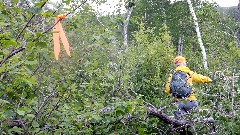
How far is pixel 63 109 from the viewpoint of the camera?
9.79ft

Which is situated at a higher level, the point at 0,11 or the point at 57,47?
the point at 0,11

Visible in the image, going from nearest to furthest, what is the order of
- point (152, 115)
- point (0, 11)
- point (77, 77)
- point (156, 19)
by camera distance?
point (0, 11) < point (77, 77) < point (152, 115) < point (156, 19)

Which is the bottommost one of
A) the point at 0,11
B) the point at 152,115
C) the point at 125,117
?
the point at 152,115

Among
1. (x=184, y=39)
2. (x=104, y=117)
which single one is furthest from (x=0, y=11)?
(x=184, y=39)

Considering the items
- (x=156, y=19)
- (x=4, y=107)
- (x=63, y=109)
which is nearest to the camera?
(x=4, y=107)

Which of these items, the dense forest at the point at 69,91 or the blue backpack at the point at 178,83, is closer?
→ the dense forest at the point at 69,91

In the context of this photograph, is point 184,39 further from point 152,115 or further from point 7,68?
point 7,68

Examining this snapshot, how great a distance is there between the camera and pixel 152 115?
428 cm

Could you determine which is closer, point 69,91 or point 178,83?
point 69,91

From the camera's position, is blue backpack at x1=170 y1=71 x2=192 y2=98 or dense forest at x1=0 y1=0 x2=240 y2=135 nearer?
dense forest at x1=0 y1=0 x2=240 y2=135

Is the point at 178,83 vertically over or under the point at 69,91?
under

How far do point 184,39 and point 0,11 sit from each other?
61.9ft

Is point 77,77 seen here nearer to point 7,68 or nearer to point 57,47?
point 57,47

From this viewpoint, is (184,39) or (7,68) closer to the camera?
(7,68)
